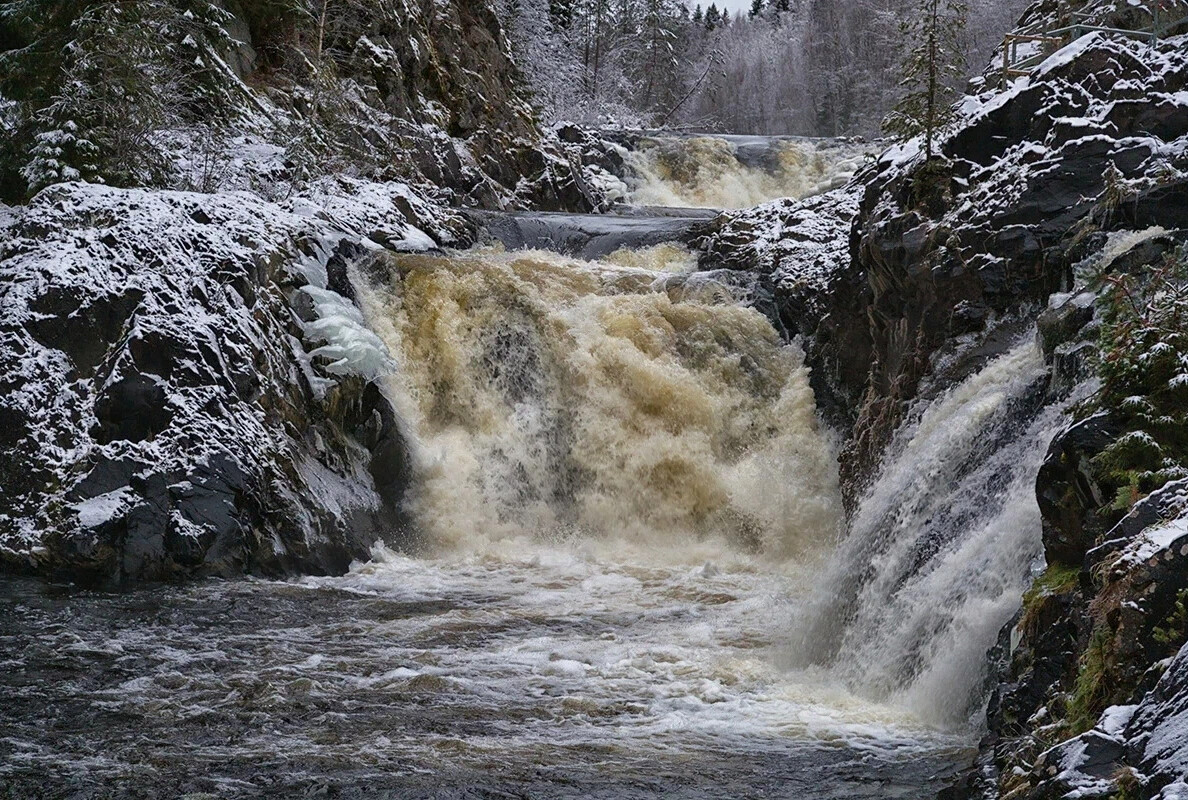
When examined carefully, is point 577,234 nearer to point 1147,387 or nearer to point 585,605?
point 585,605

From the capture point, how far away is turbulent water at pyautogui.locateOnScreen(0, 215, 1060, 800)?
5.88 m

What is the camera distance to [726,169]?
3130 cm

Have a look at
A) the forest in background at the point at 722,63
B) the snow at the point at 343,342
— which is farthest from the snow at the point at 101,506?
the forest in background at the point at 722,63

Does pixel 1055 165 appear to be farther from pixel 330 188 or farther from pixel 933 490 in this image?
pixel 330 188

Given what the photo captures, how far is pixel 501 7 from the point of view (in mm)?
36156

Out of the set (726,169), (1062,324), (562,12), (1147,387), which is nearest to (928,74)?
(1062,324)

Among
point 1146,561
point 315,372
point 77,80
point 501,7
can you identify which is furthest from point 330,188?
point 501,7

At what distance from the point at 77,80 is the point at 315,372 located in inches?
202

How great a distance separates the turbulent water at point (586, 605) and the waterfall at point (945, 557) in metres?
0.02

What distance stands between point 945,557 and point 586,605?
3406 millimetres

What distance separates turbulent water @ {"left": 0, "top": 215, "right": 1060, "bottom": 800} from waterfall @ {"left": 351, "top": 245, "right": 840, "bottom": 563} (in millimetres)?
31

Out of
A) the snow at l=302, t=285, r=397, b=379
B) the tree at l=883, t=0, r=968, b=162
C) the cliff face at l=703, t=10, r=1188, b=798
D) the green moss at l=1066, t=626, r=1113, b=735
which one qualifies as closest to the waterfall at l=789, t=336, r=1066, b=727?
the cliff face at l=703, t=10, r=1188, b=798

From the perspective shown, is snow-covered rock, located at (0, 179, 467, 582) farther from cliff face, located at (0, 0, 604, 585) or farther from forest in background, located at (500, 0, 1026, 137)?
forest in background, located at (500, 0, 1026, 137)

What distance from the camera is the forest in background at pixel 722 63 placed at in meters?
41.7
